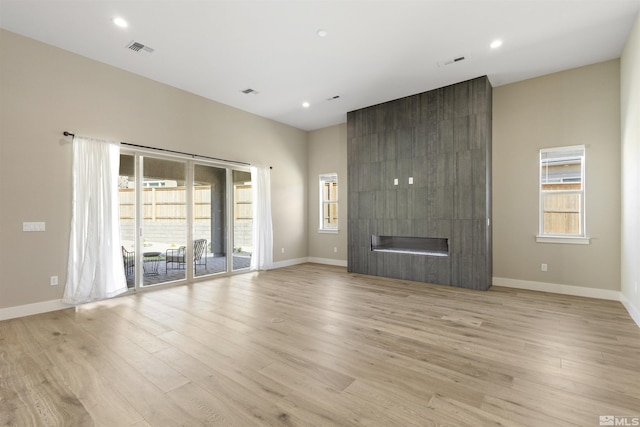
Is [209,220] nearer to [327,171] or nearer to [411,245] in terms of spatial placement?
[327,171]

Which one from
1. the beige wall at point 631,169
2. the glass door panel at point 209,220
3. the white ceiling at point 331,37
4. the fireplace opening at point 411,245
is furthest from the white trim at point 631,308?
the glass door panel at point 209,220

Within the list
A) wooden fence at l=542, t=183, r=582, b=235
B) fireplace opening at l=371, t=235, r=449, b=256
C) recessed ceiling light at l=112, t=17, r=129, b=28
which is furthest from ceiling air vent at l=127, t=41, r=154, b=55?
wooden fence at l=542, t=183, r=582, b=235

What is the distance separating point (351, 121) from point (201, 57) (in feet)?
10.9

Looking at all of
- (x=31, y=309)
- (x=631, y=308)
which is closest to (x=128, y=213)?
(x=31, y=309)

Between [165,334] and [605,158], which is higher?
[605,158]

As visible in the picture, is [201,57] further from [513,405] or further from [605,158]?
[605,158]

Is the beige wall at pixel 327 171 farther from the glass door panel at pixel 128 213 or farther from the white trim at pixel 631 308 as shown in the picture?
the white trim at pixel 631 308

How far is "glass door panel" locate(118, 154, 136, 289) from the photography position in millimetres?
4652

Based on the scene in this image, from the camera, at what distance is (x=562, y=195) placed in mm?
4727

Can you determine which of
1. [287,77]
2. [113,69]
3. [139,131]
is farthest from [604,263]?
[113,69]

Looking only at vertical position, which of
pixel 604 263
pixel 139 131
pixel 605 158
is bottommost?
pixel 604 263

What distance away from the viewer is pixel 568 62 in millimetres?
4402

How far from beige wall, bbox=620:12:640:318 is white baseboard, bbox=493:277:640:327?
147mm

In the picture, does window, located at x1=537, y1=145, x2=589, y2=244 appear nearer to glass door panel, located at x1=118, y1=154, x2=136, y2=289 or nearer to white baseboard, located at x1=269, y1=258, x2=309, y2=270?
white baseboard, located at x1=269, y1=258, x2=309, y2=270
